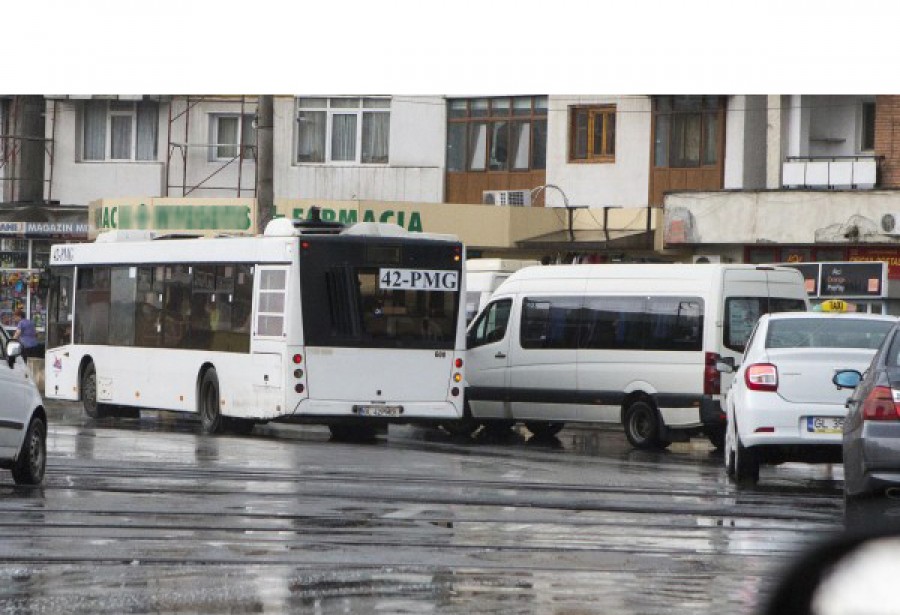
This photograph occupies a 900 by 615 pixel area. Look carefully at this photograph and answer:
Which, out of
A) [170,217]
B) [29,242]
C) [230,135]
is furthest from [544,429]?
[29,242]

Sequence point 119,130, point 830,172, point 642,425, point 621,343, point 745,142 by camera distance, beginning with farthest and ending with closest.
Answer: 1. point 119,130
2. point 745,142
3. point 830,172
4. point 621,343
5. point 642,425

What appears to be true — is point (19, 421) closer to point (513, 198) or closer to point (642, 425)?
point (642, 425)

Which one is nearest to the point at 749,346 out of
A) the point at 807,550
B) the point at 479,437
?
the point at 479,437

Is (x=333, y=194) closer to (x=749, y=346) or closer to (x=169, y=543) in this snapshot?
(x=749, y=346)

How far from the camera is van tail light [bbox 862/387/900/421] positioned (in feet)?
36.7

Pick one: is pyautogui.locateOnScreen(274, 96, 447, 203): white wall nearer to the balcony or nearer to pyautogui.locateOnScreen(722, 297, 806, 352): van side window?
the balcony

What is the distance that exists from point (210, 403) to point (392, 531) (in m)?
14.1

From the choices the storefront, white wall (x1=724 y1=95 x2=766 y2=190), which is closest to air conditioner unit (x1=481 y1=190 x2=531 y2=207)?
white wall (x1=724 y1=95 x2=766 y2=190)

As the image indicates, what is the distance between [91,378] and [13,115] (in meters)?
20.3

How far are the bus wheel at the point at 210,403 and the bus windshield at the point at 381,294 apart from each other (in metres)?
2.30

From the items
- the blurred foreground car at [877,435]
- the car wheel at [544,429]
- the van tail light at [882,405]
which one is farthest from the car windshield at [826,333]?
the car wheel at [544,429]

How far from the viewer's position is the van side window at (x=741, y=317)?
882 inches

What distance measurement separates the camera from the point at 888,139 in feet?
124

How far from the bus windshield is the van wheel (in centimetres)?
249
